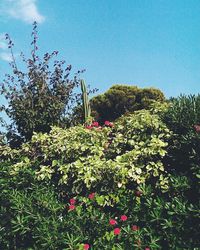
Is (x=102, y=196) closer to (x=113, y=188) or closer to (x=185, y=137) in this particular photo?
(x=113, y=188)

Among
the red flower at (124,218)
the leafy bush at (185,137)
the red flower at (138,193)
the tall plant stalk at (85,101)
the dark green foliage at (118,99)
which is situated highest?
the dark green foliage at (118,99)

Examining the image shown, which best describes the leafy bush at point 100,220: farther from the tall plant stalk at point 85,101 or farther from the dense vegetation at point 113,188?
the tall plant stalk at point 85,101

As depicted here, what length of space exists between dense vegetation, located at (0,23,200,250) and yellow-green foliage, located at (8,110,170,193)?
0.05 ft

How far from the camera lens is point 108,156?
8.27 metres

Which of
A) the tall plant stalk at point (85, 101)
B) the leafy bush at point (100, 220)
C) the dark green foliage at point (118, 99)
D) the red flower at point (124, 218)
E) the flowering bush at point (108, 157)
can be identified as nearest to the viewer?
the leafy bush at point (100, 220)

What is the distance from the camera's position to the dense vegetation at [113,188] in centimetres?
646

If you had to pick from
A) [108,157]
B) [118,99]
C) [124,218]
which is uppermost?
[118,99]

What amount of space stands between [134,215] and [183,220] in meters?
0.82

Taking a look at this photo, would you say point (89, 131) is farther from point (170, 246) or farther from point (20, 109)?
point (20, 109)

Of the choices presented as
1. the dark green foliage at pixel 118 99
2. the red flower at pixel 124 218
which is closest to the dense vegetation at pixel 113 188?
the red flower at pixel 124 218

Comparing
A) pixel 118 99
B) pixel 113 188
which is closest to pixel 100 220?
pixel 113 188

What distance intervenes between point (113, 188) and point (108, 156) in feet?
3.54

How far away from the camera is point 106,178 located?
7363mm

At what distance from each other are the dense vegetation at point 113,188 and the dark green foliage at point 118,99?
16.6 metres
